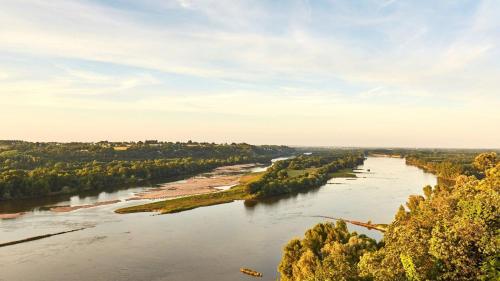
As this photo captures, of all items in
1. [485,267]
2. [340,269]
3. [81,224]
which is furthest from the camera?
[81,224]

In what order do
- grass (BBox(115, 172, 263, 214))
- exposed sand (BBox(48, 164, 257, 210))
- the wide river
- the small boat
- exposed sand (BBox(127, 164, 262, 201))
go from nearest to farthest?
the small boat → the wide river → grass (BBox(115, 172, 263, 214)) → exposed sand (BBox(48, 164, 257, 210)) → exposed sand (BBox(127, 164, 262, 201))

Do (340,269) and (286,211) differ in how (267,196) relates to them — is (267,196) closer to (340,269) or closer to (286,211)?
(286,211)

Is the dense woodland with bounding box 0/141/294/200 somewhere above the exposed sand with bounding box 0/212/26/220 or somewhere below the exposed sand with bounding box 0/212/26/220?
above

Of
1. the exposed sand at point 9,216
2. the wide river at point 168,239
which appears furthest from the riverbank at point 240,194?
the exposed sand at point 9,216

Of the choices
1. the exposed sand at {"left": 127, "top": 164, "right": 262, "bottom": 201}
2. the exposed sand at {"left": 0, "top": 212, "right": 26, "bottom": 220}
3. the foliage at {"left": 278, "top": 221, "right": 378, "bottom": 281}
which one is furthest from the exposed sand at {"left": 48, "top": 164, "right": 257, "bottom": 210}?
the foliage at {"left": 278, "top": 221, "right": 378, "bottom": 281}

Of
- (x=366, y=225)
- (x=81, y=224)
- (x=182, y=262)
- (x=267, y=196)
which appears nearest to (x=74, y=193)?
(x=81, y=224)

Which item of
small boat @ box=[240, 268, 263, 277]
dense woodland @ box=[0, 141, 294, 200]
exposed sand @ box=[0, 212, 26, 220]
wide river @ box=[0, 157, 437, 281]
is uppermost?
dense woodland @ box=[0, 141, 294, 200]

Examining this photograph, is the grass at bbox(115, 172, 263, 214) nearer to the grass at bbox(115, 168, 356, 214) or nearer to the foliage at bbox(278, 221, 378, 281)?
the grass at bbox(115, 168, 356, 214)
